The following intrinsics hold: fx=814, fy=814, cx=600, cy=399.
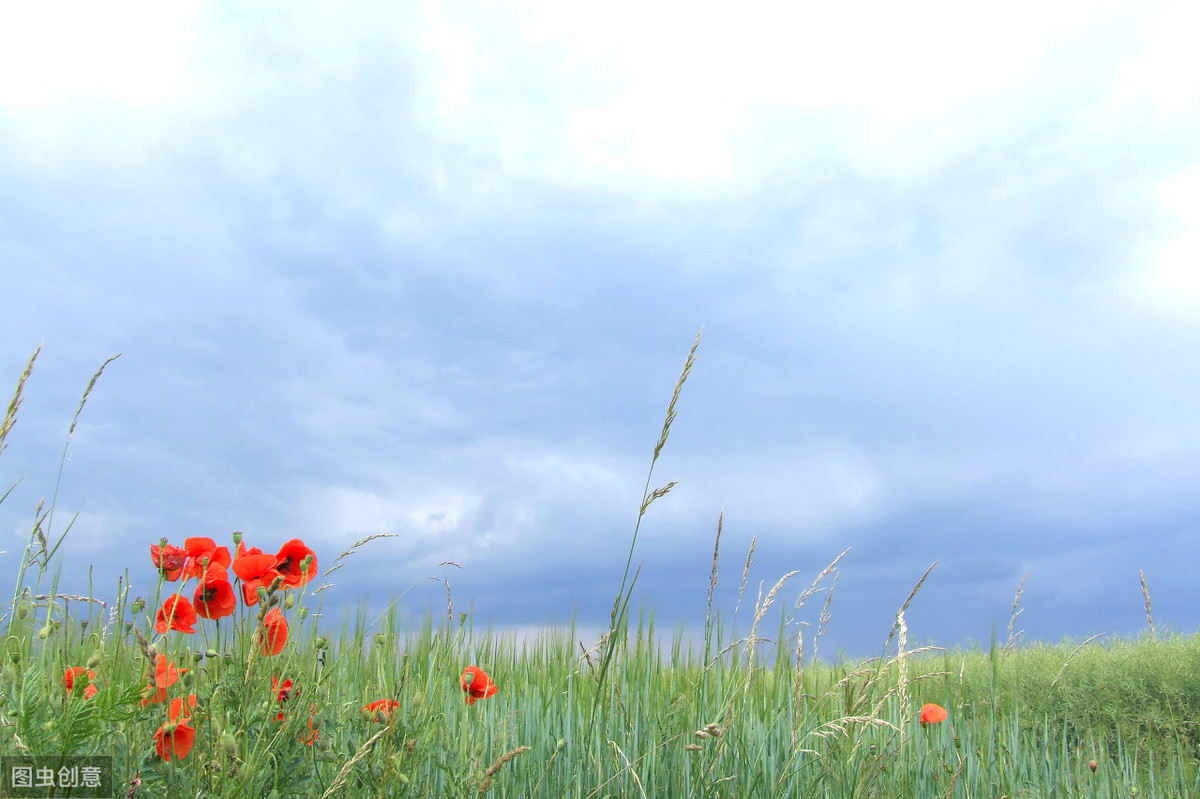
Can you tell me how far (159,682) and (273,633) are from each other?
0.29 metres

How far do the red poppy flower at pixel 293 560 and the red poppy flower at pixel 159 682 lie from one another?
1.27ft

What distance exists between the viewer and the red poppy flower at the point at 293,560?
254 centimetres

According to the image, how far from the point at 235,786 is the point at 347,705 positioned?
101 centimetres

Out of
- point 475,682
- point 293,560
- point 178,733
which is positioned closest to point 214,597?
point 293,560

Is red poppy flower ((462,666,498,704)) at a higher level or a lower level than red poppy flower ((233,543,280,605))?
lower

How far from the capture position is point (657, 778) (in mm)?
3307

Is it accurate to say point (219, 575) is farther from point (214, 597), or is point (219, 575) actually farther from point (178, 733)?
point (178, 733)

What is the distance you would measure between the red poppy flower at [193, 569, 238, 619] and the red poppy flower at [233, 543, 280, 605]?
0.10 meters

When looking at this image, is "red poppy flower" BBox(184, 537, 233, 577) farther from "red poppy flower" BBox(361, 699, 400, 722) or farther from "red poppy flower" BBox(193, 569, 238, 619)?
"red poppy flower" BBox(361, 699, 400, 722)

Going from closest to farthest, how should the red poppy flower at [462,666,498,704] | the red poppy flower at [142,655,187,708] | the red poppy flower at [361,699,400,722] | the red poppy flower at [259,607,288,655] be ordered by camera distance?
1. the red poppy flower at [142,655,187,708]
2. the red poppy flower at [259,607,288,655]
3. the red poppy flower at [361,699,400,722]
4. the red poppy flower at [462,666,498,704]

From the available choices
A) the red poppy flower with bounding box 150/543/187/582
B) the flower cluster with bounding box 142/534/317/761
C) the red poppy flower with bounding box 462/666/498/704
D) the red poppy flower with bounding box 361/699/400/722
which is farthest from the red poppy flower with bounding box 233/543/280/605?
the red poppy flower with bounding box 462/666/498/704

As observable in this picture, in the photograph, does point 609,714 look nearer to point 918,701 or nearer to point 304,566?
point 304,566

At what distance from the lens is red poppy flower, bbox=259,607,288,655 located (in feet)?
6.93

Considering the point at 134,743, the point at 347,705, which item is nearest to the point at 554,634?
the point at 347,705
